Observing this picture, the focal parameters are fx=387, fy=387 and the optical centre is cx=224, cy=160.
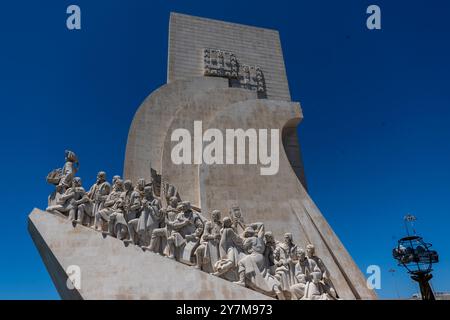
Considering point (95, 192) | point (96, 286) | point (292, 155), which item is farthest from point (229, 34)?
point (96, 286)

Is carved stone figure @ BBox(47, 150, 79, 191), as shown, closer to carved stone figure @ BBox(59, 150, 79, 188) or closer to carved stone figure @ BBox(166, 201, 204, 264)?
carved stone figure @ BBox(59, 150, 79, 188)

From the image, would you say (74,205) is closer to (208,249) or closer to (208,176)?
(208,249)

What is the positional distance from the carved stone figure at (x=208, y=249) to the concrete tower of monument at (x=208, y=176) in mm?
221

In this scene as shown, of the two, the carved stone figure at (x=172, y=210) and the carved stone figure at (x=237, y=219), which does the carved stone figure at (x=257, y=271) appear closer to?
the carved stone figure at (x=237, y=219)

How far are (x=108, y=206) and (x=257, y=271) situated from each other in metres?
3.06

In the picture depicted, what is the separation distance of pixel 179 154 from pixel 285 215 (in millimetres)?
3232

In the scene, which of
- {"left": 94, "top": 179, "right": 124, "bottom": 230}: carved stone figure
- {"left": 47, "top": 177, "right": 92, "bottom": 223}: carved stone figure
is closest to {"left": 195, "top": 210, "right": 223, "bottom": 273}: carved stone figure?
{"left": 94, "top": 179, "right": 124, "bottom": 230}: carved stone figure

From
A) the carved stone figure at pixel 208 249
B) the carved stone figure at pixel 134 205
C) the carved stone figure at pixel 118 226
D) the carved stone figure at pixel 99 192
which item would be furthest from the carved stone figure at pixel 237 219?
the carved stone figure at pixel 99 192

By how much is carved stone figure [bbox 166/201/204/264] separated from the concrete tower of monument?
0.11m

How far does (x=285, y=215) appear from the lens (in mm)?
9445

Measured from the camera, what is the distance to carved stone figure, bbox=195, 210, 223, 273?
23.1 feet

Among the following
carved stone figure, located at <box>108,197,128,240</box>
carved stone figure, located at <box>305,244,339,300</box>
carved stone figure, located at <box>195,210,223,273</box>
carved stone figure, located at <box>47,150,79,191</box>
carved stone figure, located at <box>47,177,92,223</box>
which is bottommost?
carved stone figure, located at <box>305,244,339,300</box>

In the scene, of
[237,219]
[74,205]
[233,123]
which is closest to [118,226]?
[74,205]
